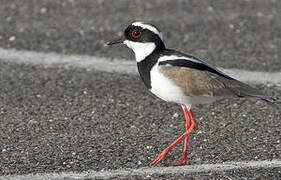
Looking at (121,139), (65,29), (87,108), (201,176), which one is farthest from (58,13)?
(201,176)

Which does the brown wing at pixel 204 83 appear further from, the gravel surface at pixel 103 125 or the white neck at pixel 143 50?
the gravel surface at pixel 103 125

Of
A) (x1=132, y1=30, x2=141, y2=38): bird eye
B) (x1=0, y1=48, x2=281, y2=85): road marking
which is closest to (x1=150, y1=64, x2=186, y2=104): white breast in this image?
(x1=132, y1=30, x2=141, y2=38): bird eye

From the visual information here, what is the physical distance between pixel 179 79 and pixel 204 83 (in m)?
0.22

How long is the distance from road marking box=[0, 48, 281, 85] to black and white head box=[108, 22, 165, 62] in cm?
223

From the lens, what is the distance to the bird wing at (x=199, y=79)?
6.07 metres

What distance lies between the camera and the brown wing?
19.9 ft

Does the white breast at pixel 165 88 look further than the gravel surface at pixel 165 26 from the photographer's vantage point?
No

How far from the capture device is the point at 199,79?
6.11 m

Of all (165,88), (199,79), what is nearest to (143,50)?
(165,88)

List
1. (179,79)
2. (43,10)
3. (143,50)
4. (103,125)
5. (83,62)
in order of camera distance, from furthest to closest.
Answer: (43,10) < (83,62) < (103,125) < (143,50) < (179,79)

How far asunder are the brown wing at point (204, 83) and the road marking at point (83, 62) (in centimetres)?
227

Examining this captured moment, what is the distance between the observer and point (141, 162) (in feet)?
20.6

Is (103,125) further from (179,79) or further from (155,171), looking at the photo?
(179,79)

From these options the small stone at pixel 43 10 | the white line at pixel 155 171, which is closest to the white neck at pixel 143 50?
the white line at pixel 155 171
